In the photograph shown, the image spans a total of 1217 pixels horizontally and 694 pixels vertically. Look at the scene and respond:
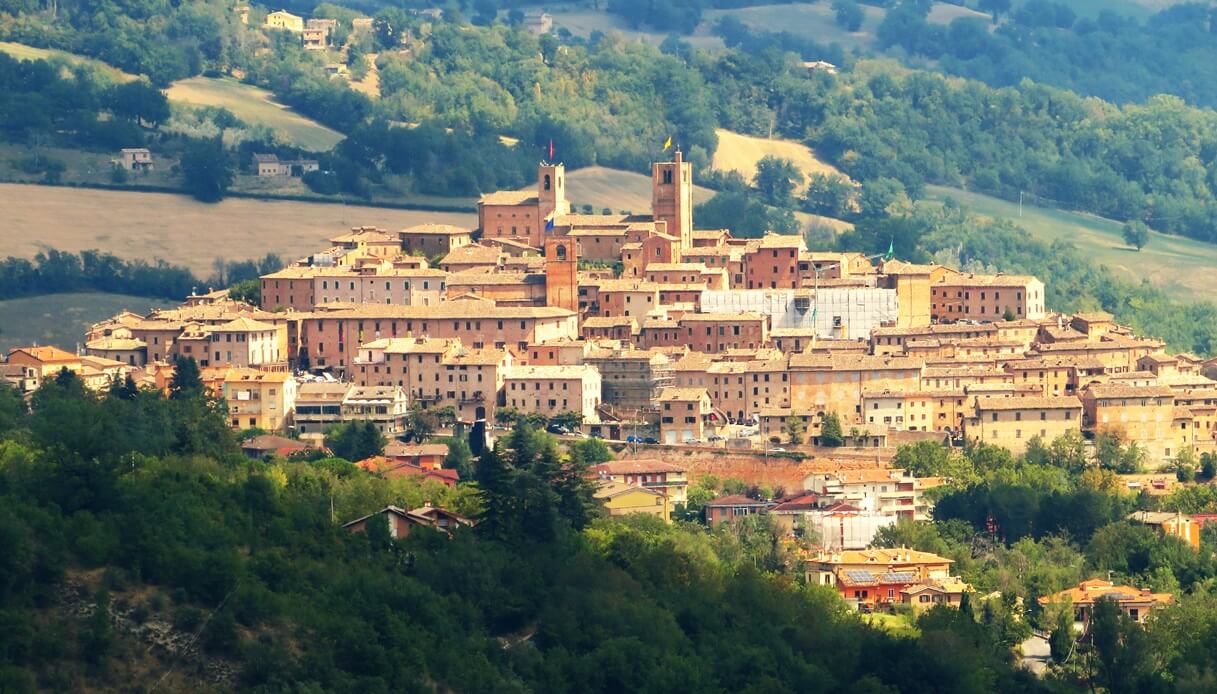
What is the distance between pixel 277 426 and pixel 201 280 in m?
28.4

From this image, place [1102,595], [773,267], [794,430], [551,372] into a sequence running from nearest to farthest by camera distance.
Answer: [1102,595]
[794,430]
[551,372]
[773,267]

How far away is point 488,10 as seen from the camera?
189 metres

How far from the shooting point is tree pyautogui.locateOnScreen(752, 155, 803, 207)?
415 feet

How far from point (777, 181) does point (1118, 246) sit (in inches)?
592

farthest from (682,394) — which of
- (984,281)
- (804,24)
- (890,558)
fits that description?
(804,24)

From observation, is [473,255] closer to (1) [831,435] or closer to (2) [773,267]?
(2) [773,267]

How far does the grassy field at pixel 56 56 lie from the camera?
137375 millimetres

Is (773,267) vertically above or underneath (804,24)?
underneath

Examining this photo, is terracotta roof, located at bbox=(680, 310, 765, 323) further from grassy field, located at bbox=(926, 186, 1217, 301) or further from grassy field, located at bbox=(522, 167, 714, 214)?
grassy field, located at bbox=(926, 186, 1217, 301)

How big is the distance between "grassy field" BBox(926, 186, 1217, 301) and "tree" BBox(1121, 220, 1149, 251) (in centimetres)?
31

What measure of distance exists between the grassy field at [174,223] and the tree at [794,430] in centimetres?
3180

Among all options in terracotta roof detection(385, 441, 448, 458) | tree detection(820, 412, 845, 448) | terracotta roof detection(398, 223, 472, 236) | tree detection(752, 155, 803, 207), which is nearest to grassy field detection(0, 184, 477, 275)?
terracotta roof detection(398, 223, 472, 236)

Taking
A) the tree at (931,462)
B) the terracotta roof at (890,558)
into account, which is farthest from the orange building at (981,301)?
the terracotta roof at (890,558)

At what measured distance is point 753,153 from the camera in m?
138
